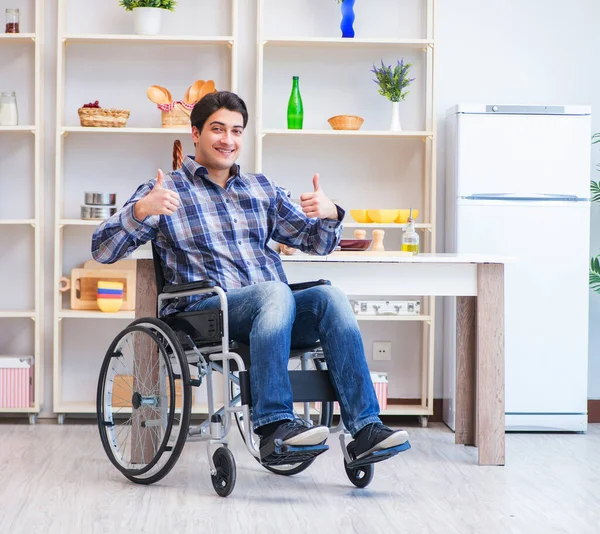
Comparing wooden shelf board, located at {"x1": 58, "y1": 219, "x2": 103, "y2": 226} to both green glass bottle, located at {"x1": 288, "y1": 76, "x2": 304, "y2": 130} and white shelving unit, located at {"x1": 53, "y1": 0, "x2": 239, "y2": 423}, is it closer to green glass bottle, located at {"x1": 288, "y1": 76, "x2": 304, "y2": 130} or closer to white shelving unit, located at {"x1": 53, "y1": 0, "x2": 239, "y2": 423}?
white shelving unit, located at {"x1": 53, "y1": 0, "x2": 239, "y2": 423}

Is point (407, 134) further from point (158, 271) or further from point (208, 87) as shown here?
point (158, 271)

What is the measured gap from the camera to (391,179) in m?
4.29

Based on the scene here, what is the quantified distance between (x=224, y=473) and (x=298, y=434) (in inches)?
13.8

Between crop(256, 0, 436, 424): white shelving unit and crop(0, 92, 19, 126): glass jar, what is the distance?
3.52 ft

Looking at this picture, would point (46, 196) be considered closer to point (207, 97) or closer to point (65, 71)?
point (65, 71)

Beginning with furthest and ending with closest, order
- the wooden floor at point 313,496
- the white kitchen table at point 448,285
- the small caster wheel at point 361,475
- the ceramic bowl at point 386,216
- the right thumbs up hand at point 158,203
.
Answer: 1. the ceramic bowl at point 386,216
2. the white kitchen table at point 448,285
3. the small caster wheel at point 361,475
4. the right thumbs up hand at point 158,203
5. the wooden floor at point 313,496

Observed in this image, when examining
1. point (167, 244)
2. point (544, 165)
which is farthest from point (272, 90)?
point (167, 244)

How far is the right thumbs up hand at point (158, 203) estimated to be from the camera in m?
2.65

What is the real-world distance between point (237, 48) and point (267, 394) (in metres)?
2.14

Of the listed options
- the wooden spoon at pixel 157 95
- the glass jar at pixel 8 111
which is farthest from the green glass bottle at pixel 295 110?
the glass jar at pixel 8 111

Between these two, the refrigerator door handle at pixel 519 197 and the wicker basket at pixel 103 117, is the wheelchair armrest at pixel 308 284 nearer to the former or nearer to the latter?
the refrigerator door handle at pixel 519 197


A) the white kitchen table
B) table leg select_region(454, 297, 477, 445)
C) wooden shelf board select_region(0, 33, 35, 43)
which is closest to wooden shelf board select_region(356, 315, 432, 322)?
table leg select_region(454, 297, 477, 445)

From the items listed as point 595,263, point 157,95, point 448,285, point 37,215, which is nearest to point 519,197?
point 595,263

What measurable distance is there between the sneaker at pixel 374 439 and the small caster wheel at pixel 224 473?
0.36m
